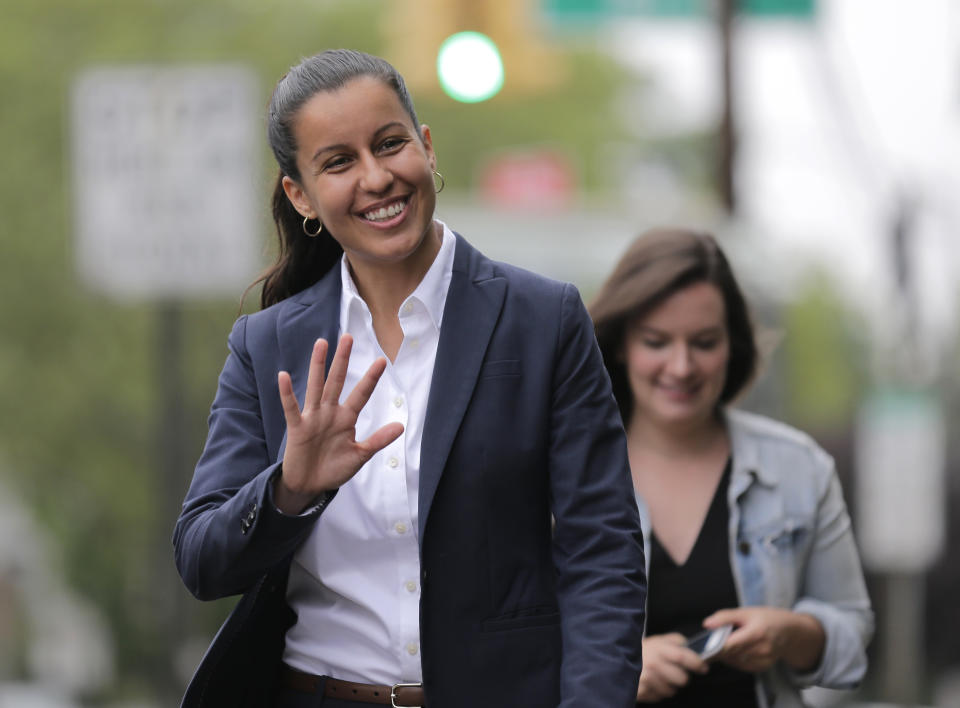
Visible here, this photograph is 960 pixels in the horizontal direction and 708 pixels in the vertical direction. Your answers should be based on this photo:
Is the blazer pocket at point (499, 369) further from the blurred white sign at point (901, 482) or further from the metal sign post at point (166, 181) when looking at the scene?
the blurred white sign at point (901, 482)

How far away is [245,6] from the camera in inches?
1175

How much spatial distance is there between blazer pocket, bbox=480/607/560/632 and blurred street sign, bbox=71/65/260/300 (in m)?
6.30

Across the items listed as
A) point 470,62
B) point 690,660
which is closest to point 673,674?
point 690,660

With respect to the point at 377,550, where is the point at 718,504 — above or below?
below

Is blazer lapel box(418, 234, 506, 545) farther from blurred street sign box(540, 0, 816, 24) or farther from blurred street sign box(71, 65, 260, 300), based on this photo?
blurred street sign box(540, 0, 816, 24)

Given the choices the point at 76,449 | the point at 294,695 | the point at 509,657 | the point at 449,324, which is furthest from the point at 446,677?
the point at 76,449

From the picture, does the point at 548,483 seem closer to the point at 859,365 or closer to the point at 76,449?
the point at 76,449

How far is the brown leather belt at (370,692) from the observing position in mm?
2609

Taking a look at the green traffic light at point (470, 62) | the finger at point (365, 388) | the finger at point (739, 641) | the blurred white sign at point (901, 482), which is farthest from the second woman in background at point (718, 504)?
the blurred white sign at point (901, 482)

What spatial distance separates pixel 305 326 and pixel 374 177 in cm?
29

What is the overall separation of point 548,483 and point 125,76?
6991mm

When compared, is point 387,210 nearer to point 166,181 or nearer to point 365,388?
point 365,388

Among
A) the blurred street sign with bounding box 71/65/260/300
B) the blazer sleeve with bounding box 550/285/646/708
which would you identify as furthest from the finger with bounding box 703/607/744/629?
the blurred street sign with bounding box 71/65/260/300

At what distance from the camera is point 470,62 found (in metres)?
8.52
